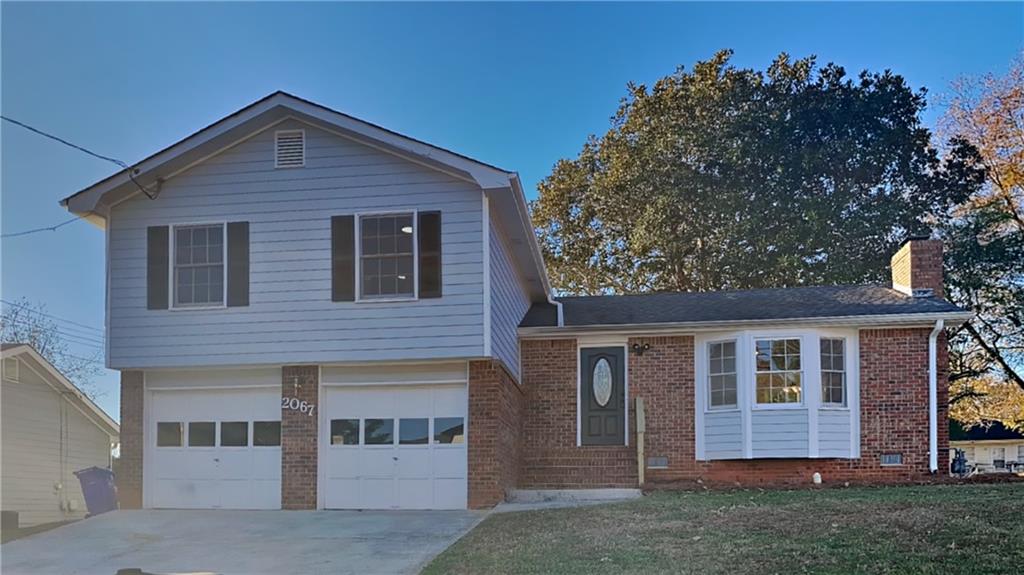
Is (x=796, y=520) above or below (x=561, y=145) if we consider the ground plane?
below

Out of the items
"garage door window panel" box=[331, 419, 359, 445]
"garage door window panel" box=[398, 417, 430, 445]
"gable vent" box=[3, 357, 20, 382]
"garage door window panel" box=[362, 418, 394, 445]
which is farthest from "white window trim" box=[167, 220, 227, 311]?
"gable vent" box=[3, 357, 20, 382]

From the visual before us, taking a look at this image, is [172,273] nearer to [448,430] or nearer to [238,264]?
[238,264]

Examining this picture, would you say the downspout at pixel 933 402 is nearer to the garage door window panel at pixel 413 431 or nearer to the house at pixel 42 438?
the garage door window panel at pixel 413 431

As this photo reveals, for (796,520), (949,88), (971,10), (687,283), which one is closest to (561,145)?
(687,283)

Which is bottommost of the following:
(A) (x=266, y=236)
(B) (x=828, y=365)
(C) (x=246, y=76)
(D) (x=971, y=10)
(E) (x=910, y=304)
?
(B) (x=828, y=365)

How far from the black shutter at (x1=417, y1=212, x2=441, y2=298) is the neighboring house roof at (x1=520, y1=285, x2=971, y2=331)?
331 cm

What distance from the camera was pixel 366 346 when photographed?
12.8 meters

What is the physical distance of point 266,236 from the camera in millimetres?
13188

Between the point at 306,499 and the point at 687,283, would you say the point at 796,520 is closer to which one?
the point at 306,499

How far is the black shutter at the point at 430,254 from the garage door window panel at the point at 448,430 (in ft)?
6.09

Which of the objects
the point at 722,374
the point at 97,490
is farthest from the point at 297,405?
the point at 722,374

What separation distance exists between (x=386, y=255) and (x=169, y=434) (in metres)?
4.45

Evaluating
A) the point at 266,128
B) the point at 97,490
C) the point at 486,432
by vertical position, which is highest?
the point at 266,128

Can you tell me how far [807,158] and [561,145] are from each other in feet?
26.3
